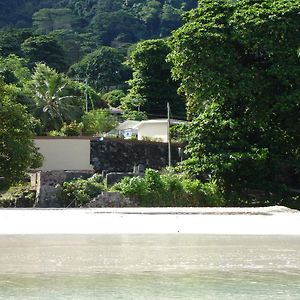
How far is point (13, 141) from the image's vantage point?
27141 mm

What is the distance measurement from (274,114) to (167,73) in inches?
1307

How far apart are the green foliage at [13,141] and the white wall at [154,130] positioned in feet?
65.7

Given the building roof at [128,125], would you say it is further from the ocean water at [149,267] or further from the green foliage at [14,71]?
the ocean water at [149,267]

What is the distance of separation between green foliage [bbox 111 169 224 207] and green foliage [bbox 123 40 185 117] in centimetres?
3381

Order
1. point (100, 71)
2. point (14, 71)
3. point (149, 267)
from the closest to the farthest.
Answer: point (149, 267) < point (14, 71) < point (100, 71)

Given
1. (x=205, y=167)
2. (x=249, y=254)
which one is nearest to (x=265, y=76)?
(x=205, y=167)

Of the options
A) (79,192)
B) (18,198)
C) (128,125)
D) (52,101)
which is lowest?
(18,198)

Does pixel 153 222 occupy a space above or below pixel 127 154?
below

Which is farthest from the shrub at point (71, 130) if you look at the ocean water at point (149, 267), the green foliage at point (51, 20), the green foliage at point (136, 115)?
the green foliage at point (51, 20)

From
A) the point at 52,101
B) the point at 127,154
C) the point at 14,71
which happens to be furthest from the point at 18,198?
the point at 14,71

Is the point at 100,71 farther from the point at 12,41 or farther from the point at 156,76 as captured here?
the point at 156,76

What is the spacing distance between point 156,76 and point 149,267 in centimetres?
5242

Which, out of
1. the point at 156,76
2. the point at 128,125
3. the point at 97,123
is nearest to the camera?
the point at 97,123

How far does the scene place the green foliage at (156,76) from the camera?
62375 millimetres
